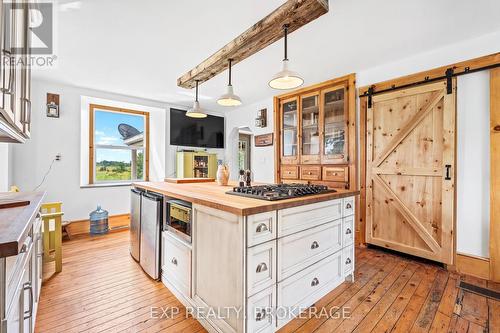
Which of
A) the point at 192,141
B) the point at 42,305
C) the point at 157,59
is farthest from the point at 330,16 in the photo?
the point at 192,141

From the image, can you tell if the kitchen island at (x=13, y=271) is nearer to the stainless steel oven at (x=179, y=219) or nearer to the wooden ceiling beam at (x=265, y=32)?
the stainless steel oven at (x=179, y=219)

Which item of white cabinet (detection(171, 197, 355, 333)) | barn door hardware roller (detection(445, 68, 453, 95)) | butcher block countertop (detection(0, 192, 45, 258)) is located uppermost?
barn door hardware roller (detection(445, 68, 453, 95))

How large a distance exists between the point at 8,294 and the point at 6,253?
0.65 ft

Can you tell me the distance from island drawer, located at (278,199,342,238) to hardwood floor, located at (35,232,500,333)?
69 centimetres

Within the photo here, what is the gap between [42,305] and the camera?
182cm

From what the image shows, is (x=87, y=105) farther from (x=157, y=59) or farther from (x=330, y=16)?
(x=330, y=16)

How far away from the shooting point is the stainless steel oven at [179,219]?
1.73 meters

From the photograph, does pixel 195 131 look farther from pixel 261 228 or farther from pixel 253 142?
pixel 261 228

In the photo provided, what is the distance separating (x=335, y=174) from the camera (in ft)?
11.2

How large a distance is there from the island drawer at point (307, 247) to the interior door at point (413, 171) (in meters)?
1.37

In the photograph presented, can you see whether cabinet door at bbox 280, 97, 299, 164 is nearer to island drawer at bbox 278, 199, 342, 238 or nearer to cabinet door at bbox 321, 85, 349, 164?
cabinet door at bbox 321, 85, 349, 164

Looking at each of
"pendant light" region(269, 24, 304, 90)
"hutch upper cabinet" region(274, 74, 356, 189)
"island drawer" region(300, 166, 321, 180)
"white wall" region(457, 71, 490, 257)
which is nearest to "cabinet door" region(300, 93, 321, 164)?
"hutch upper cabinet" region(274, 74, 356, 189)

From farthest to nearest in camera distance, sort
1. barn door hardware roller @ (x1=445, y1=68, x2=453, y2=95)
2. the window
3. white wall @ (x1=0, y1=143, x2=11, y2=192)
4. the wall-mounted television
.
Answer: the wall-mounted television → the window → white wall @ (x1=0, y1=143, x2=11, y2=192) → barn door hardware roller @ (x1=445, y1=68, x2=453, y2=95)

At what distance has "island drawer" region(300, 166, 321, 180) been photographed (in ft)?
11.9
